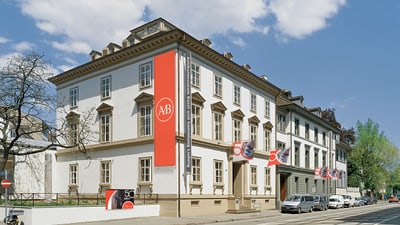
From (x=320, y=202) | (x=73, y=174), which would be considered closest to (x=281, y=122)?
(x=320, y=202)

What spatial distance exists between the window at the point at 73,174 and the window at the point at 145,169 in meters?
9.07

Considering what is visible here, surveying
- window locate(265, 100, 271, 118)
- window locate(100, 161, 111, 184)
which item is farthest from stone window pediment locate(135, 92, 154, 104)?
window locate(265, 100, 271, 118)

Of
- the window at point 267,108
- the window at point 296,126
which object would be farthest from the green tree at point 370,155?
the window at point 267,108

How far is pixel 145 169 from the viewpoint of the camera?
31.3 metres

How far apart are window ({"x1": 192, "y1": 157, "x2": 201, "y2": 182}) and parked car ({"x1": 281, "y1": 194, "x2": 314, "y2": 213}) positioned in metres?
10.8

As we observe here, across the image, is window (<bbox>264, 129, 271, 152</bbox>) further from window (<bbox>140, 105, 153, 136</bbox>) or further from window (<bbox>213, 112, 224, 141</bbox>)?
window (<bbox>140, 105, 153, 136</bbox>)

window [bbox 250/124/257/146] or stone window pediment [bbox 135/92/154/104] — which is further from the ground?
stone window pediment [bbox 135/92/154/104]

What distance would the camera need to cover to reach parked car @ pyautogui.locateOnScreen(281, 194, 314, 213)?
3850 cm

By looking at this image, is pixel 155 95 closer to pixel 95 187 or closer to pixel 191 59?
pixel 191 59

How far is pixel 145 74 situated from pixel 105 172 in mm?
8627

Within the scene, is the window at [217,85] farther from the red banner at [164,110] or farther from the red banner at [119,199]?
the red banner at [119,199]

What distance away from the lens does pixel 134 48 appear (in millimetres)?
33094

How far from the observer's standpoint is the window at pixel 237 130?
37.4m

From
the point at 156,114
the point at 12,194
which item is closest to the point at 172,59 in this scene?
the point at 156,114
